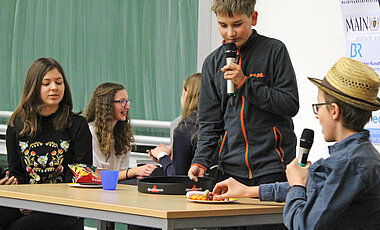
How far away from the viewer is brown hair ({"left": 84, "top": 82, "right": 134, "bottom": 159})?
4.24m

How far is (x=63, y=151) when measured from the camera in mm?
3537

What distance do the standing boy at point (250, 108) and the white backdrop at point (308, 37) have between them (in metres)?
1.95

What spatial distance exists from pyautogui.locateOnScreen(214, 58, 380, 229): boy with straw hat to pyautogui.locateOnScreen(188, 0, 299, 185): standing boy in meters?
0.48

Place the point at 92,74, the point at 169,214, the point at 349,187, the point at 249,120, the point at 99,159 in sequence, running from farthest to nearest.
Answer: the point at 92,74 → the point at 99,159 → the point at 249,120 → the point at 169,214 → the point at 349,187

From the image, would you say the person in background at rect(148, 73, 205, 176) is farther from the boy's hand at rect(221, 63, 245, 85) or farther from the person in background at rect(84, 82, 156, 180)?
the boy's hand at rect(221, 63, 245, 85)

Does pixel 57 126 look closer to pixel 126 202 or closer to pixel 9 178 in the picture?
pixel 9 178

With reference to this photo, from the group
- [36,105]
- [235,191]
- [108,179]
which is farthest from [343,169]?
[36,105]

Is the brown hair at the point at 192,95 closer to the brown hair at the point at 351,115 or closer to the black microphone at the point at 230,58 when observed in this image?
the black microphone at the point at 230,58

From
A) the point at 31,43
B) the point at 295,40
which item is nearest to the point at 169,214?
the point at 295,40

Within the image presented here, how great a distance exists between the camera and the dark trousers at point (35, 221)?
10.8ft

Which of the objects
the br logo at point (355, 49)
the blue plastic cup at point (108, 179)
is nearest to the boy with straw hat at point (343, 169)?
the blue plastic cup at point (108, 179)

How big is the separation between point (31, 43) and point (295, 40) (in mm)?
2938

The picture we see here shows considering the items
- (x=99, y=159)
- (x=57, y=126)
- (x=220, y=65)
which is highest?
(x=220, y=65)

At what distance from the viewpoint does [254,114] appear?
2.56 m
